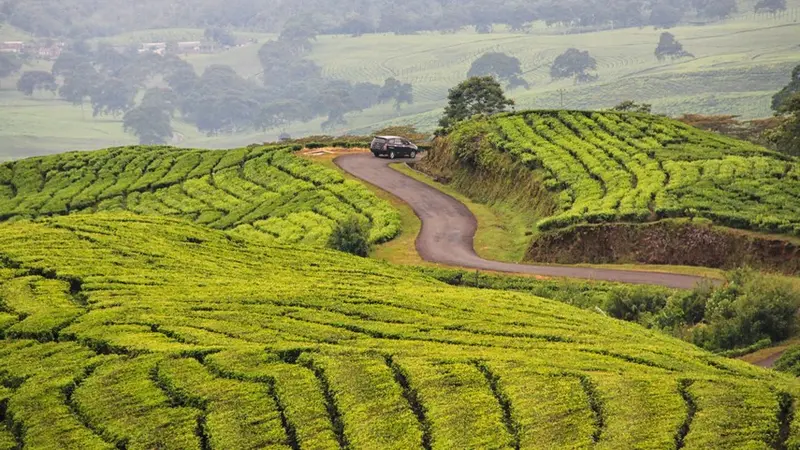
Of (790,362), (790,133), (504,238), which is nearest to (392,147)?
(504,238)

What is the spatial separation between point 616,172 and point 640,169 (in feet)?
3.97

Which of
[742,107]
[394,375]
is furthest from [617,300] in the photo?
[742,107]

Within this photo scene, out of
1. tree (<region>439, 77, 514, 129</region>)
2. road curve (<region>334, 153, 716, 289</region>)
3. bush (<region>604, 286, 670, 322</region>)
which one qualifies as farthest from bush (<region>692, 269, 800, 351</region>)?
tree (<region>439, 77, 514, 129</region>)

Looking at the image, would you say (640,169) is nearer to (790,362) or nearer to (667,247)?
(667,247)

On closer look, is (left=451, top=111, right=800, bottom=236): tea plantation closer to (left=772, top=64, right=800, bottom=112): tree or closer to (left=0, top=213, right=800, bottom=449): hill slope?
(left=0, top=213, right=800, bottom=449): hill slope

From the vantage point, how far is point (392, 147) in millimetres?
70750

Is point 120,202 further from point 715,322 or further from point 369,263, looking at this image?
point 715,322

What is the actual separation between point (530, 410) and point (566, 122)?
43.4 m

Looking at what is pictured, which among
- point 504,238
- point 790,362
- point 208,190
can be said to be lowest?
point 504,238

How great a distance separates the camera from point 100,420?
24.8 metres

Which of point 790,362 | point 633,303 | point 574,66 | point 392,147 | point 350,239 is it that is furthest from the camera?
point 574,66

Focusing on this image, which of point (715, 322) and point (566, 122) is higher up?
point (566, 122)

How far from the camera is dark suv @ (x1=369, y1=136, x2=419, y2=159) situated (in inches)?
2788

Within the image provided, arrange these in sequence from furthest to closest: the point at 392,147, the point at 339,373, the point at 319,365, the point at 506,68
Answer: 1. the point at 506,68
2. the point at 392,147
3. the point at 319,365
4. the point at 339,373
